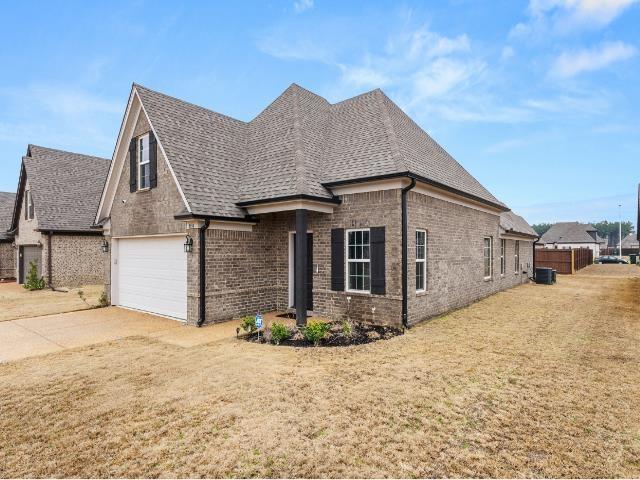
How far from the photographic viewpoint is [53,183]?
70.7 feet

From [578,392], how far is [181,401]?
5898 millimetres

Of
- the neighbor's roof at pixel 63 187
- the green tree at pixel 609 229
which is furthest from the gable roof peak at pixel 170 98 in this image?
the green tree at pixel 609 229

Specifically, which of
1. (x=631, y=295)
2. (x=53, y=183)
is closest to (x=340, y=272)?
(x=631, y=295)

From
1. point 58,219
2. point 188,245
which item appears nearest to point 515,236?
point 188,245

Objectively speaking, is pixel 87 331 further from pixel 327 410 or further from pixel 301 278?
pixel 327 410

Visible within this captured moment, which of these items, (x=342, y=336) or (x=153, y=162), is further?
(x=153, y=162)

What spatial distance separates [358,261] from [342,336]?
2.38 m

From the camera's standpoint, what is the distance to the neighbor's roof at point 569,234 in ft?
234

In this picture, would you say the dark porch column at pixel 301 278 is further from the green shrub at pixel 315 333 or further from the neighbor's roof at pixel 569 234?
the neighbor's roof at pixel 569 234

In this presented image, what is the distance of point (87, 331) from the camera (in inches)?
366

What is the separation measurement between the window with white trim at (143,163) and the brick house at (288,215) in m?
0.05

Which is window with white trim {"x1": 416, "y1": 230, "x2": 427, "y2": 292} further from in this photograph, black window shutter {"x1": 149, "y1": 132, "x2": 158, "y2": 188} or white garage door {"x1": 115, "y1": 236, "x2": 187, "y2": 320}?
black window shutter {"x1": 149, "y1": 132, "x2": 158, "y2": 188}

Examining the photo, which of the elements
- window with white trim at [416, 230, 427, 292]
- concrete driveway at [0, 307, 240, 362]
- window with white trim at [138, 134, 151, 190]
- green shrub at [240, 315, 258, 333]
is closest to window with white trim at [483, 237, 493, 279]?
window with white trim at [416, 230, 427, 292]

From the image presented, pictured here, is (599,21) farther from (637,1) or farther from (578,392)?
(578,392)
